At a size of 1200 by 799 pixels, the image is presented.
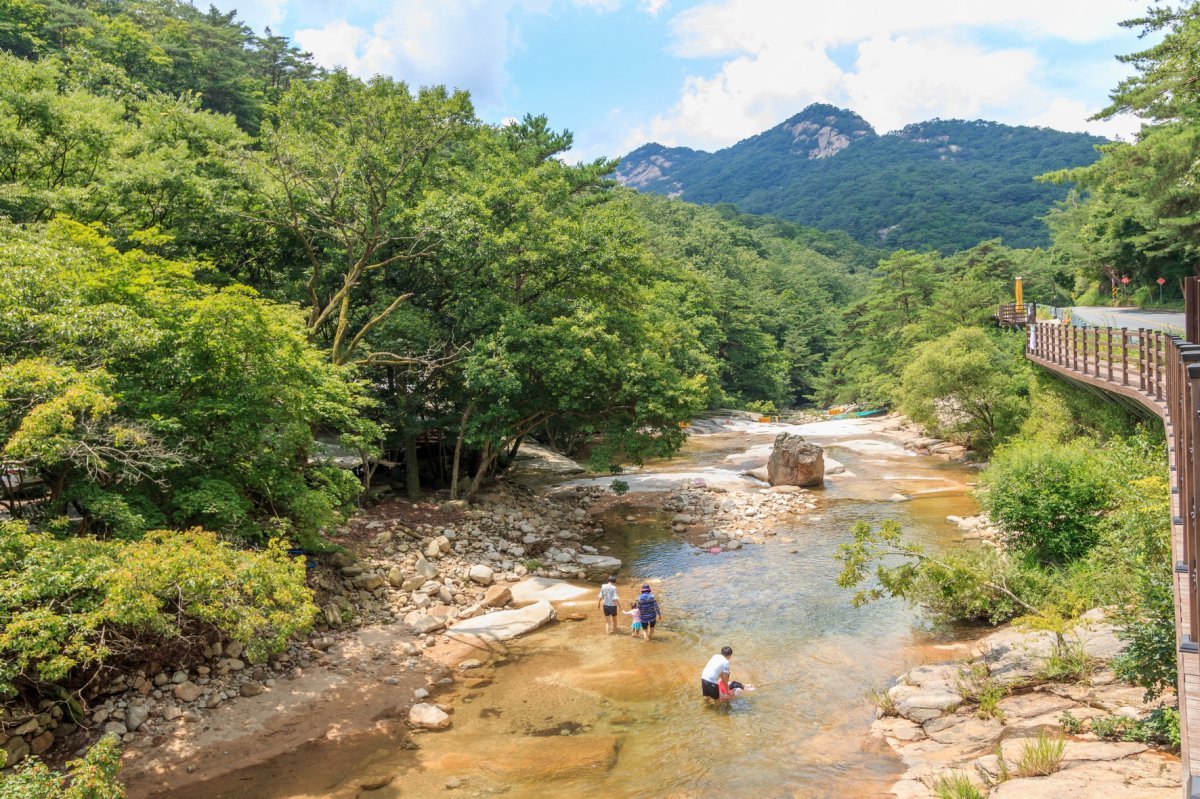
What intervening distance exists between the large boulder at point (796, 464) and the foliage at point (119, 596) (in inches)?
846

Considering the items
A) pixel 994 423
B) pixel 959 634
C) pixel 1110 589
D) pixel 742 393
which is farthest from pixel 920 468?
pixel 742 393

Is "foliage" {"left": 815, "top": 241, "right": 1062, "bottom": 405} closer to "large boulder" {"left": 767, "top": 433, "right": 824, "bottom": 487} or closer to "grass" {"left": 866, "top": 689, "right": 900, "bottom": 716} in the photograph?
"large boulder" {"left": 767, "top": 433, "right": 824, "bottom": 487}

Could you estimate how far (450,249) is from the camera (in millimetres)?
20938

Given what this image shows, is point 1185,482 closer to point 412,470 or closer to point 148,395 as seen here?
point 148,395

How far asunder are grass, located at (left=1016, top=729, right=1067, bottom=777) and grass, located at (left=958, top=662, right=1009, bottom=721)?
1777 millimetres

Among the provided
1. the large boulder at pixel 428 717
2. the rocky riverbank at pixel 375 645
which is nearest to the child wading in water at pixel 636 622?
the rocky riverbank at pixel 375 645

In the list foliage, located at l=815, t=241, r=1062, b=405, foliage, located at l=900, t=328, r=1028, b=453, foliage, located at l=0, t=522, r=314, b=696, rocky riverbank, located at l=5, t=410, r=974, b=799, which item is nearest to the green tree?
rocky riverbank, located at l=5, t=410, r=974, b=799

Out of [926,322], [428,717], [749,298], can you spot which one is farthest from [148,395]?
[749,298]

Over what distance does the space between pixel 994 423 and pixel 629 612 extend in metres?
22.5

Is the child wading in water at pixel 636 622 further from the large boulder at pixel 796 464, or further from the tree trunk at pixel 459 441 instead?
the large boulder at pixel 796 464

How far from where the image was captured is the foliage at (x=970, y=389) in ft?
101

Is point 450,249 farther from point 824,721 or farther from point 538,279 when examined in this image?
point 824,721

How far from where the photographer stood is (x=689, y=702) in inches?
479

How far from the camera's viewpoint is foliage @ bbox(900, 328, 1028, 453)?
30.8 m
